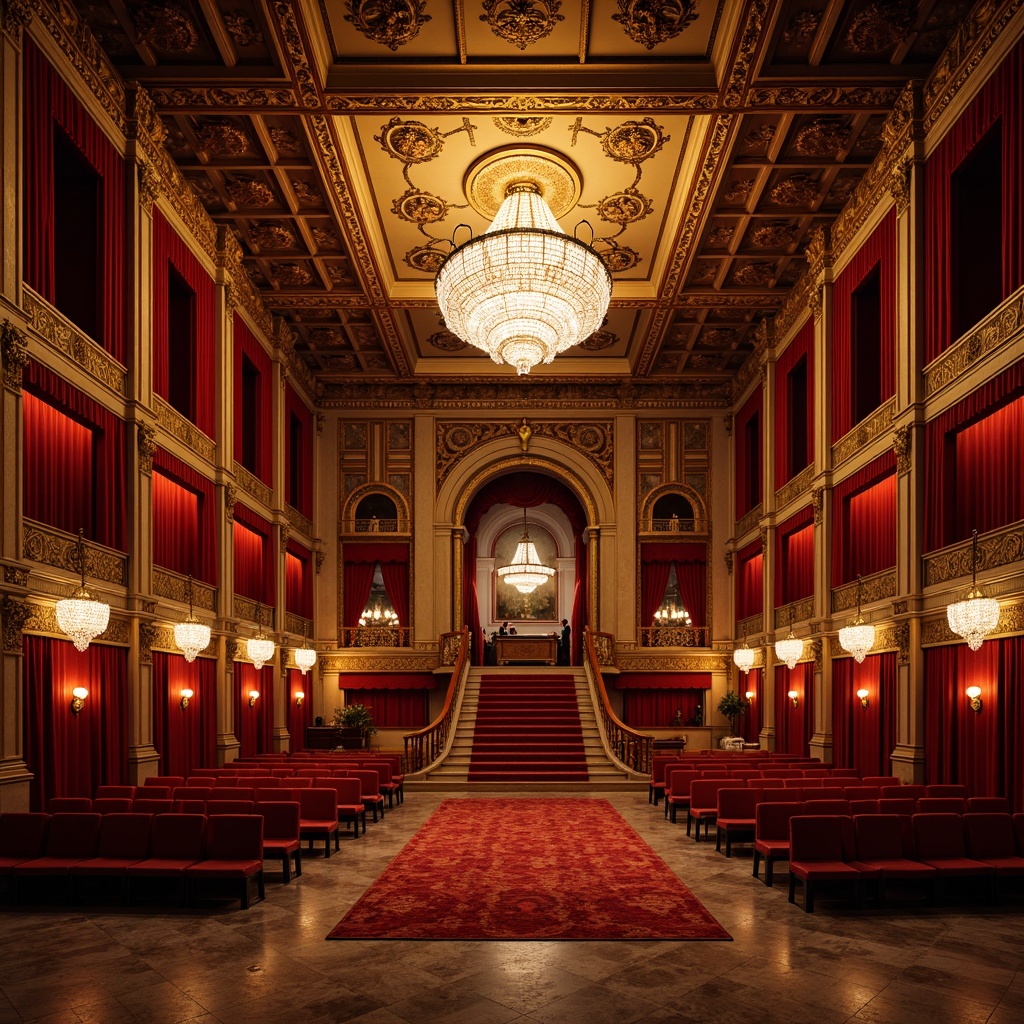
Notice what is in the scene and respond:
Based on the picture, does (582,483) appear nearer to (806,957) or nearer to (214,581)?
(214,581)

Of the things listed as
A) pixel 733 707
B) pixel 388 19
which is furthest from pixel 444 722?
pixel 388 19

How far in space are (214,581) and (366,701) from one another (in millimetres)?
7825

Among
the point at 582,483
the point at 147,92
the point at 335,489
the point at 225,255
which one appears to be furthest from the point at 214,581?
the point at 582,483

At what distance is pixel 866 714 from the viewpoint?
13.0m

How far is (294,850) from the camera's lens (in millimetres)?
8750

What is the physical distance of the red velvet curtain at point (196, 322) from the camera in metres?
12.5

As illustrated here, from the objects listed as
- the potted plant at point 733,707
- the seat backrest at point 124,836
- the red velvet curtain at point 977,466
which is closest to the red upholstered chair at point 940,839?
the red velvet curtain at point 977,466

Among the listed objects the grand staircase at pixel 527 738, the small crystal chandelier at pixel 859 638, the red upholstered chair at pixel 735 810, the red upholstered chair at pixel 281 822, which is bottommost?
the grand staircase at pixel 527 738

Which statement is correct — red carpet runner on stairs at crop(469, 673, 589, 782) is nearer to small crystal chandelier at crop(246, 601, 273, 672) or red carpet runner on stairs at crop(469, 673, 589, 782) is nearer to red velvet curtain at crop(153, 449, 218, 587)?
small crystal chandelier at crop(246, 601, 273, 672)

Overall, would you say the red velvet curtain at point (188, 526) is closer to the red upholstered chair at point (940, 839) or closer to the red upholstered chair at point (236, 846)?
the red upholstered chair at point (236, 846)

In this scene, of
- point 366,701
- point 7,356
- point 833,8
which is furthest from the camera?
point 366,701

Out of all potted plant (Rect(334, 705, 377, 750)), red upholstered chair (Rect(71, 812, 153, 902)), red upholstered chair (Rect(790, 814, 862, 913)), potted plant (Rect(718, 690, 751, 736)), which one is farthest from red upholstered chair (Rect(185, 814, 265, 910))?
potted plant (Rect(718, 690, 751, 736))

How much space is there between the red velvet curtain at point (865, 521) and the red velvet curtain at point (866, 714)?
50.0 inches

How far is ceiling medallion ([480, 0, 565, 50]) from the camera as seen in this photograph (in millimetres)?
10391
